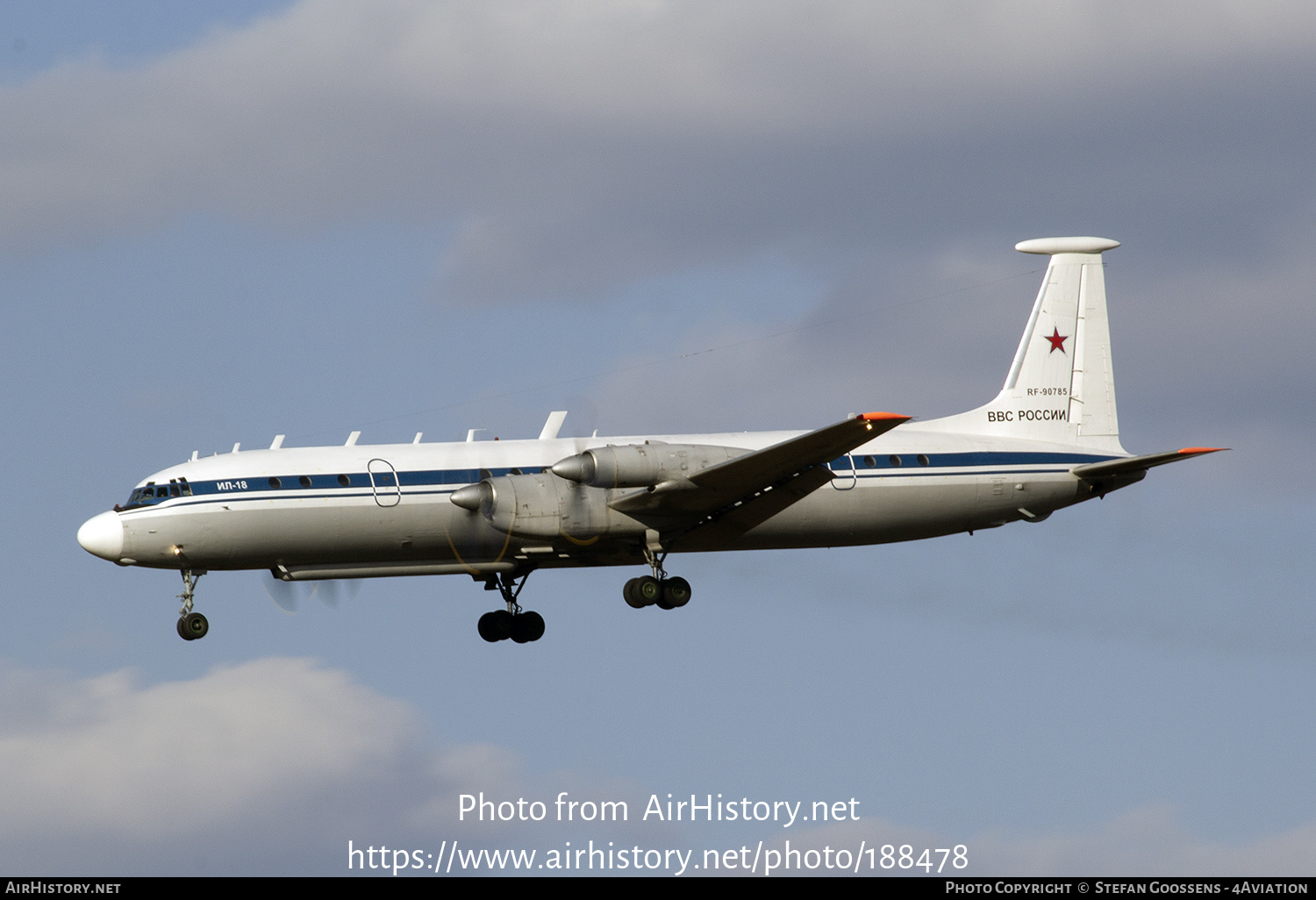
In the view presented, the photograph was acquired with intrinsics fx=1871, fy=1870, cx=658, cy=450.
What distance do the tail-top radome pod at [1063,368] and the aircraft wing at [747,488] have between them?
5.15 meters

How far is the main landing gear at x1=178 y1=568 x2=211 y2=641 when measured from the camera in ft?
108

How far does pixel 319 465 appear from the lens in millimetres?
33875

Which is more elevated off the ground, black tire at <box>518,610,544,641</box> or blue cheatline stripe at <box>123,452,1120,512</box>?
blue cheatline stripe at <box>123,452,1120,512</box>

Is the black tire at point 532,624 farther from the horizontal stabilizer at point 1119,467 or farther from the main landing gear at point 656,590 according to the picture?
the horizontal stabilizer at point 1119,467

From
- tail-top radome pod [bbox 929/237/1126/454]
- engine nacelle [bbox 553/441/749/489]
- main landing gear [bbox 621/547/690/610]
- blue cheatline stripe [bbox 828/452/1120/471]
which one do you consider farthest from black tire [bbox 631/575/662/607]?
tail-top radome pod [bbox 929/237/1126/454]

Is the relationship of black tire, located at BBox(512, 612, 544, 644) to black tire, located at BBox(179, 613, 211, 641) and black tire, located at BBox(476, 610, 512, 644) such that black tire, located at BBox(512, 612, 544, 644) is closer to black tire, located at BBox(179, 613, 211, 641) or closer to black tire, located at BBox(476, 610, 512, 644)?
black tire, located at BBox(476, 610, 512, 644)

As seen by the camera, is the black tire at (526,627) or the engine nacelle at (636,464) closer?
the engine nacelle at (636,464)

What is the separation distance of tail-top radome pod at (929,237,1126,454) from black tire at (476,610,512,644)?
982 centimetres

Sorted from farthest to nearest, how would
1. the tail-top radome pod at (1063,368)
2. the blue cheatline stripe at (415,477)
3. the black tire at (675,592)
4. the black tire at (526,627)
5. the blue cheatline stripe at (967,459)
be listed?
the tail-top radome pod at (1063,368), the black tire at (526,627), the blue cheatline stripe at (967,459), the black tire at (675,592), the blue cheatline stripe at (415,477)

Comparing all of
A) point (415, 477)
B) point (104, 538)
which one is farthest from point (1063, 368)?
point (104, 538)

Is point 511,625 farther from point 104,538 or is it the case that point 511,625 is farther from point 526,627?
point 104,538

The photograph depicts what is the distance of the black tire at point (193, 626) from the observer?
33.1 metres

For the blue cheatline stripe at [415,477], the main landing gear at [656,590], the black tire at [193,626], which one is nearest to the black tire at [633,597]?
the main landing gear at [656,590]
